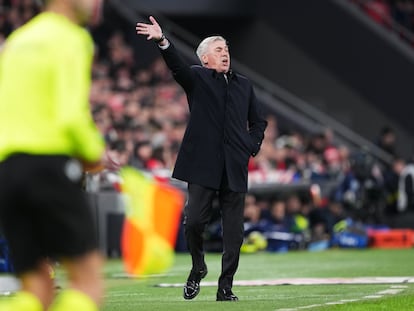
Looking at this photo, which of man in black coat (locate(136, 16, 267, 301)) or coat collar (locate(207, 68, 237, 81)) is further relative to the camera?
coat collar (locate(207, 68, 237, 81))

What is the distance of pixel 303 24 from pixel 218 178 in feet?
71.8

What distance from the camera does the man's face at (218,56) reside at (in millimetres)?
11727

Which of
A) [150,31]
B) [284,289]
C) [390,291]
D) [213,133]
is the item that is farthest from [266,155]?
[150,31]

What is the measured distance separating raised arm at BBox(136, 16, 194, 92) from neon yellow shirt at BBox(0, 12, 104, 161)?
186 inches

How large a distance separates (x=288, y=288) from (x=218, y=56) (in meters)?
2.45

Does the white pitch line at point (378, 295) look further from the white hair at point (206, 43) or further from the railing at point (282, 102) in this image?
the railing at point (282, 102)

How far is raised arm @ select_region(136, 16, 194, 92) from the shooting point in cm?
1102

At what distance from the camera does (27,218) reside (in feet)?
20.3

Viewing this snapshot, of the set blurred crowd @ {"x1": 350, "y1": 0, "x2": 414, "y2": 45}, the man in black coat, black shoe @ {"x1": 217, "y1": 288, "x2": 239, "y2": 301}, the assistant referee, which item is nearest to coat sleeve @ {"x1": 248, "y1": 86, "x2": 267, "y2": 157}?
the man in black coat

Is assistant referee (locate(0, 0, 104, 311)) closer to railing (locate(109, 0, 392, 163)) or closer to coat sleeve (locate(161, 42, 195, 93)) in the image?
coat sleeve (locate(161, 42, 195, 93))

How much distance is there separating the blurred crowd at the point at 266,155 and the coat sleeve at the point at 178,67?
31.2ft

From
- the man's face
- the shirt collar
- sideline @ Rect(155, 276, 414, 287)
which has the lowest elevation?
sideline @ Rect(155, 276, 414, 287)

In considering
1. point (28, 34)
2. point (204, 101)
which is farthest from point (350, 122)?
point (28, 34)

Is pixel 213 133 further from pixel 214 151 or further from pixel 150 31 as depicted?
pixel 150 31
